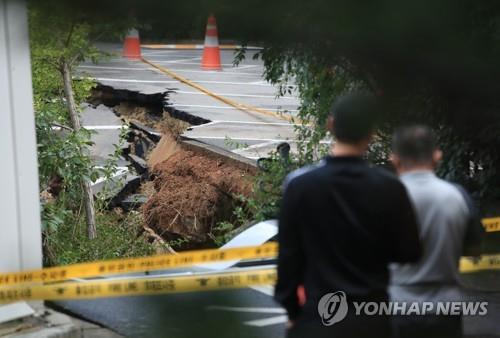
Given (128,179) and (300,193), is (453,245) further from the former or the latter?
(128,179)

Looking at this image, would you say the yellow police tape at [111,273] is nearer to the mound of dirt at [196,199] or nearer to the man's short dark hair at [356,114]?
the man's short dark hair at [356,114]

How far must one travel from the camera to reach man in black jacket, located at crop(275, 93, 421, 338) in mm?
1889

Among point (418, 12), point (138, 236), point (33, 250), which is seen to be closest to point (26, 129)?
point (33, 250)

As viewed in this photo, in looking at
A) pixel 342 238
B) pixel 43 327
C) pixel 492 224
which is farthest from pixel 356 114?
pixel 43 327

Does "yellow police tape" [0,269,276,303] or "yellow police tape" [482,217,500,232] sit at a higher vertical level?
"yellow police tape" [482,217,500,232]

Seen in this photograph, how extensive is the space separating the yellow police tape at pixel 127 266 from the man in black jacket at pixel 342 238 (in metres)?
1.80

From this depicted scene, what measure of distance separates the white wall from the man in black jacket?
2056 mm

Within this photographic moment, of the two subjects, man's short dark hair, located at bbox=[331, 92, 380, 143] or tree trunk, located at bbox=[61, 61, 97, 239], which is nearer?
man's short dark hair, located at bbox=[331, 92, 380, 143]

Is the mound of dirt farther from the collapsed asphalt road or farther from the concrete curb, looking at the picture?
the concrete curb

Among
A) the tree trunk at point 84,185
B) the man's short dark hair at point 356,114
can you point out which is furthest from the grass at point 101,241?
the man's short dark hair at point 356,114

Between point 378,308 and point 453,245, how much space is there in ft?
1.10

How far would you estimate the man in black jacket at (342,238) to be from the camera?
74.4 inches

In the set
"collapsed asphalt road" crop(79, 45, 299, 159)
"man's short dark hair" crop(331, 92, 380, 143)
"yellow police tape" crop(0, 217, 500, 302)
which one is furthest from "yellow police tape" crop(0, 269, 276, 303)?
"collapsed asphalt road" crop(79, 45, 299, 159)

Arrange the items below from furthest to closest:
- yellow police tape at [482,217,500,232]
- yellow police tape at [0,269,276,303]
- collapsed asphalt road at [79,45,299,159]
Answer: collapsed asphalt road at [79,45,299,159], yellow police tape at [0,269,276,303], yellow police tape at [482,217,500,232]
